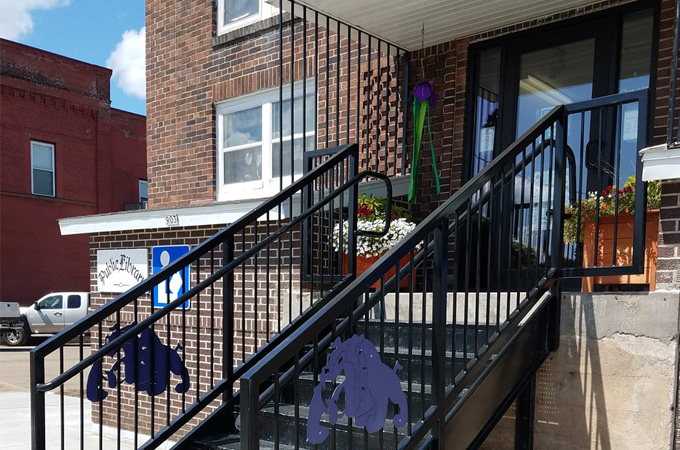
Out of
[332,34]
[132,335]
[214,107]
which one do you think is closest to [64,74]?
[214,107]

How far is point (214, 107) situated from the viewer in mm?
7703

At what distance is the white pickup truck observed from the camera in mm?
16984

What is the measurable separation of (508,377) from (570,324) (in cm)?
51

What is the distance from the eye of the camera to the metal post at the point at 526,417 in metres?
3.66

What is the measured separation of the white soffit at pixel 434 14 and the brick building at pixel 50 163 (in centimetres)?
1636

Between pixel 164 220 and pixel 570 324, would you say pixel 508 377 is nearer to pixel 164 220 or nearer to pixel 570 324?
pixel 570 324

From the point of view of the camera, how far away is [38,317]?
56.0ft

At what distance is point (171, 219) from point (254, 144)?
187cm

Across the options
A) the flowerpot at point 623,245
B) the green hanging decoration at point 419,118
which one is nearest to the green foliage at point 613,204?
the flowerpot at point 623,245

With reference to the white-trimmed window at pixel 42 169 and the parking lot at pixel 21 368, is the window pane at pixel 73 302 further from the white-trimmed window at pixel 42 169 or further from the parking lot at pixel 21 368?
the white-trimmed window at pixel 42 169

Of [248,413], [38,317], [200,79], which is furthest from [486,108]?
[38,317]

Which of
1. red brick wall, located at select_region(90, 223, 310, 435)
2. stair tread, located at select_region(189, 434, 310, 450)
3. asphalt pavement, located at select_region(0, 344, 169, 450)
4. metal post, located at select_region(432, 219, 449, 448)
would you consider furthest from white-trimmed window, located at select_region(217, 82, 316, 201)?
metal post, located at select_region(432, 219, 449, 448)

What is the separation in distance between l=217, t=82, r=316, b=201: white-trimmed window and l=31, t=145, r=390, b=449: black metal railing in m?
1.53

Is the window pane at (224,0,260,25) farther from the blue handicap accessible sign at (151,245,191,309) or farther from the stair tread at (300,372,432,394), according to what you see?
the stair tread at (300,372,432,394)
